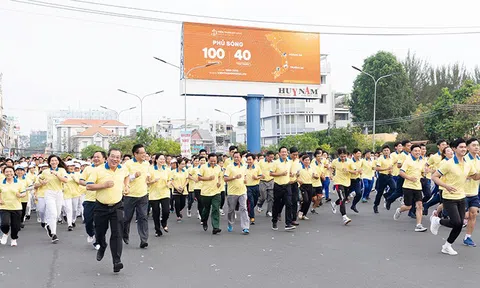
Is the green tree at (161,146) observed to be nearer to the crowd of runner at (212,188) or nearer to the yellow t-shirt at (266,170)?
the crowd of runner at (212,188)

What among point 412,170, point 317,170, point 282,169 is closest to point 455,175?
point 412,170

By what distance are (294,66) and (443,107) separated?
55.0 ft

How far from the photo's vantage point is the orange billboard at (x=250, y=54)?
27719 millimetres

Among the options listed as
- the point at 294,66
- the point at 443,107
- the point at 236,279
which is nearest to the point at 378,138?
the point at 443,107

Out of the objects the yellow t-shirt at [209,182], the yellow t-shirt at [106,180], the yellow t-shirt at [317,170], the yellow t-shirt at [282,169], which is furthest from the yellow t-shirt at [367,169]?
the yellow t-shirt at [106,180]

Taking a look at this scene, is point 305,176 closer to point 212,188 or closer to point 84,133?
point 212,188

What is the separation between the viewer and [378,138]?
5366 cm

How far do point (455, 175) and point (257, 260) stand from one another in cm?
340

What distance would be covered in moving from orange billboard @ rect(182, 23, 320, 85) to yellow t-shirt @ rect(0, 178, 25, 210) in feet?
59.1

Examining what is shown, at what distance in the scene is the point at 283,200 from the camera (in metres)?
11.3

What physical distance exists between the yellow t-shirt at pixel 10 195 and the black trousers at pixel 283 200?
5.13 meters

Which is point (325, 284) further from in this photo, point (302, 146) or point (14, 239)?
point (302, 146)

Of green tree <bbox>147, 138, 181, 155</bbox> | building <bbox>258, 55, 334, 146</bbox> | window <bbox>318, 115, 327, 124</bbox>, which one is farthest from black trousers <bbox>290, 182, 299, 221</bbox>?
window <bbox>318, 115, 327, 124</bbox>

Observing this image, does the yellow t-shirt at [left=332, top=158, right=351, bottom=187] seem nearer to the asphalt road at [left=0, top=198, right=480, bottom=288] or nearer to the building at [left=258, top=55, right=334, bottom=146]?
the asphalt road at [left=0, top=198, right=480, bottom=288]
